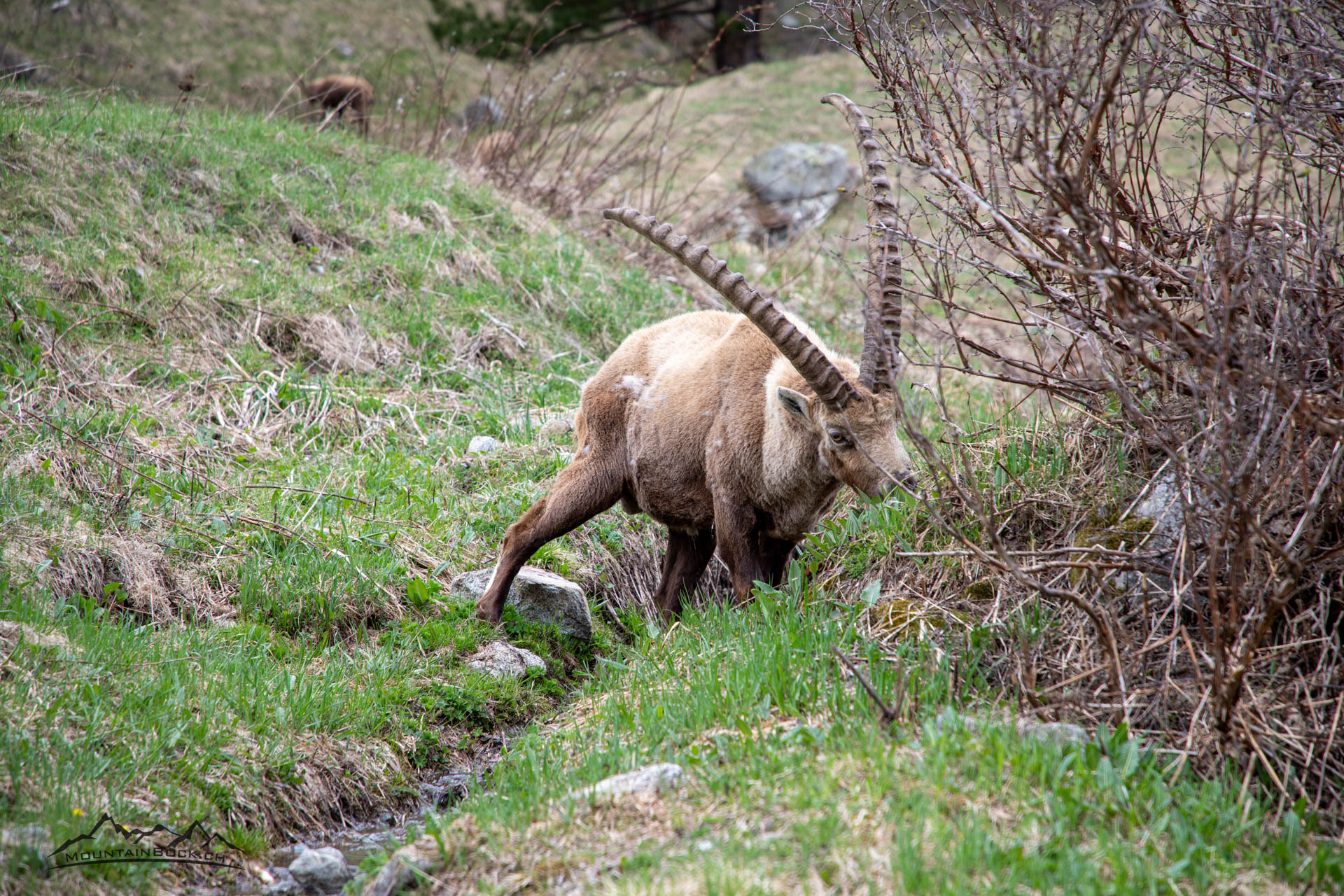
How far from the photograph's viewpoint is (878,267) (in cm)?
462

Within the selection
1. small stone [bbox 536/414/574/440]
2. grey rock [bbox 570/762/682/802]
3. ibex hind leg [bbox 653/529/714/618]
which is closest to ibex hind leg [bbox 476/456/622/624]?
ibex hind leg [bbox 653/529/714/618]

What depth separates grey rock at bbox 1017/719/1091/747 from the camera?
3.21m

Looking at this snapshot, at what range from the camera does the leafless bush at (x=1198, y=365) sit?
2959mm

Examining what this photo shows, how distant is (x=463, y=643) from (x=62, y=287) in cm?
441

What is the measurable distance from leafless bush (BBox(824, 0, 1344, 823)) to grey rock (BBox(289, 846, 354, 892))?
249 centimetres

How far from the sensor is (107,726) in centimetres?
373

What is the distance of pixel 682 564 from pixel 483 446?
201 cm

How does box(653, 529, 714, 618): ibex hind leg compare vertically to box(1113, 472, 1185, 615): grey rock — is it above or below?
below

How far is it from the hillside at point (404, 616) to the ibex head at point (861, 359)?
34 centimetres

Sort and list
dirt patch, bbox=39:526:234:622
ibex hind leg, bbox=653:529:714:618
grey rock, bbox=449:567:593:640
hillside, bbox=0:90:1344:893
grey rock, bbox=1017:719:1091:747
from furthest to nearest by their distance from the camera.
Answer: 1. ibex hind leg, bbox=653:529:714:618
2. grey rock, bbox=449:567:593:640
3. dirt patch, bbox=39:526:234:622
4. grey rock, bbox=1017:719:1091:747
5. hillside, bbox=0:90:1344:893

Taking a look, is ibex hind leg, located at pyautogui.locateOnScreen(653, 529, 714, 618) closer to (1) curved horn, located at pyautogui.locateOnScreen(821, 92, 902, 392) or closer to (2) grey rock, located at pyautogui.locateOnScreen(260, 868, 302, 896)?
(1) curved horn, located at pyautogui.locateOnScreen(821, 92, 902, 392)

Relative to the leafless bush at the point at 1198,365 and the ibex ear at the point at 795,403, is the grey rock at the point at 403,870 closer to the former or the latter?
the leafless bush at the point at 1198,365

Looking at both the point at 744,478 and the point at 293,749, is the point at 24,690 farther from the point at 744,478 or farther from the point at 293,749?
the point at 744,478

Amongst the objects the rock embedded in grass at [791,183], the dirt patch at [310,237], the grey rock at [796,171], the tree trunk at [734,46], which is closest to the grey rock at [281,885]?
the dirt patch at [310,237]
